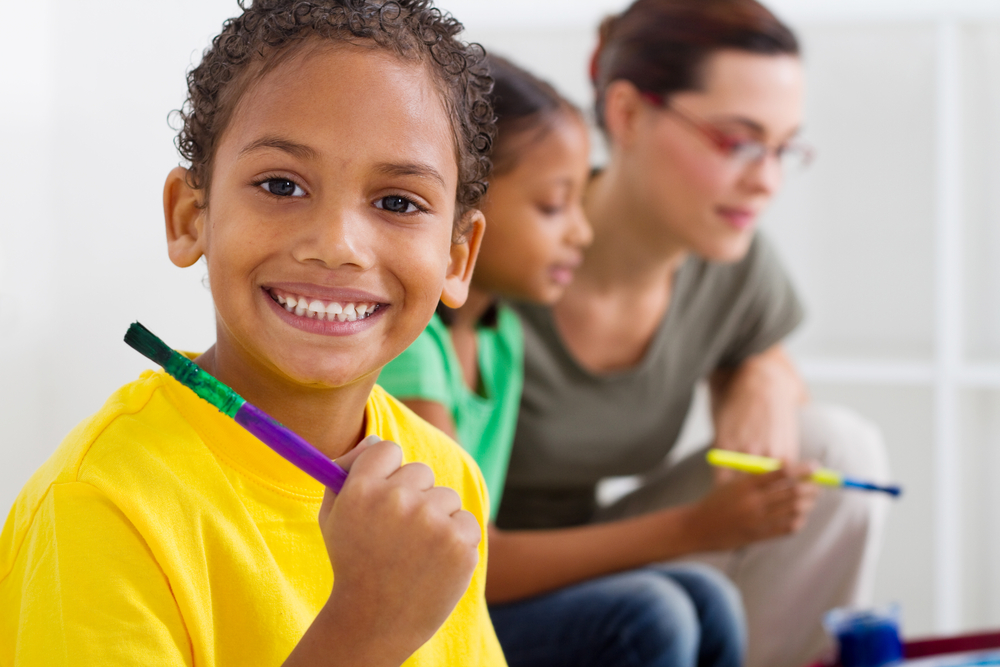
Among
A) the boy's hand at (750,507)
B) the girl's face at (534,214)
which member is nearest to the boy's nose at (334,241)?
the girl's face at (534,214)

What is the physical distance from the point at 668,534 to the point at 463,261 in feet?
1.83

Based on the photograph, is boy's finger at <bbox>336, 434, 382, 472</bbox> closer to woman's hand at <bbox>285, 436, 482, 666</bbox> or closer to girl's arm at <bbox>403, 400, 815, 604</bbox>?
woman's hand at <bbox>285, 436, 482, 666</bbox>

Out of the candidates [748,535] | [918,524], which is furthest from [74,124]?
[918,524]

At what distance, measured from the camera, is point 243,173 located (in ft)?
1.71

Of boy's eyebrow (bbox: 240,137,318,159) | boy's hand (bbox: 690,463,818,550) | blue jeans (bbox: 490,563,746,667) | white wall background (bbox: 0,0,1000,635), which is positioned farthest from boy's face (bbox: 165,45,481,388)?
white wall background (bbox: 0,0,1000,635)

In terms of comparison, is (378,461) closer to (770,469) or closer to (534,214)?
(534,214)

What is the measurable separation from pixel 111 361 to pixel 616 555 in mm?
559

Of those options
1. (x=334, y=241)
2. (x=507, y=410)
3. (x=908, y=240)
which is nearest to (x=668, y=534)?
(x=507, y=410)

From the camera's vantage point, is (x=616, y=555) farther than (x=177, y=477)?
Yes

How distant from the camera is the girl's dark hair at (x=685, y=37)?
1177mm

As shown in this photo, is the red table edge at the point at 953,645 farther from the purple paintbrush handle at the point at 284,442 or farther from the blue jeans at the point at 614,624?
the purple paintbrush handle at the point at 284,442

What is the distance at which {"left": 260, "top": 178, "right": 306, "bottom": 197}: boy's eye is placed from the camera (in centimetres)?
52

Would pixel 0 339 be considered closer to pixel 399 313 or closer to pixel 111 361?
pixel 111 361

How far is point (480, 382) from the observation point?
105 cm
